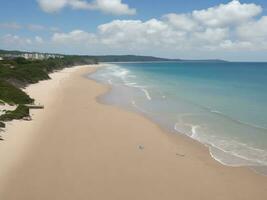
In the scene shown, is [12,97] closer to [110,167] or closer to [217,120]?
[217,120]

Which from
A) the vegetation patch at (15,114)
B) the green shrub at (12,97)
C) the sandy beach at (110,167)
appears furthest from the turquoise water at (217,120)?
the vegetation patch at (15,114)

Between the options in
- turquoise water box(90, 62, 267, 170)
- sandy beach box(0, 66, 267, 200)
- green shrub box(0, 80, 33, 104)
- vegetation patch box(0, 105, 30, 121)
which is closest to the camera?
sandy beach box(0, 66, 267, 200)

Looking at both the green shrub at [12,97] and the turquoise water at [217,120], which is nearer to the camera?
the turquoise water at [217,120]

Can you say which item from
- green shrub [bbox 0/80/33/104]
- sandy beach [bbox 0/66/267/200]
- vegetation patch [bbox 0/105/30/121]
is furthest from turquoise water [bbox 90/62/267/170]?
vegetation patch [bbox 0/105/30/121]

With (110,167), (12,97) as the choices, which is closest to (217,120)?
(110,167)

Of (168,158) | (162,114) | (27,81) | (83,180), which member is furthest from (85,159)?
(27,81)

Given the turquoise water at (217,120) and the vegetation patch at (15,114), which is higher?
the vegetation patch at (15,114)

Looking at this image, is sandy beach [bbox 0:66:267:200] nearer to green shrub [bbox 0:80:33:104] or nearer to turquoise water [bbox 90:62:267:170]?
turquoise water [bbox 90:62:267:170]

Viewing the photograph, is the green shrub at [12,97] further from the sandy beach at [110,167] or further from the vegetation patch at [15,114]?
the sandy beach at [110,167]
